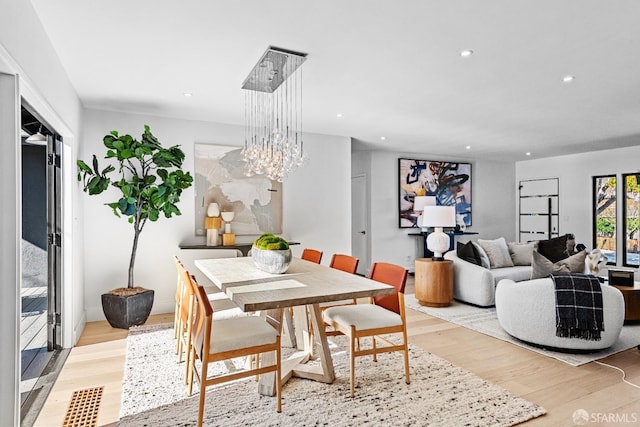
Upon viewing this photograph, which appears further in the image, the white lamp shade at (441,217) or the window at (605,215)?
the window at (605,215)

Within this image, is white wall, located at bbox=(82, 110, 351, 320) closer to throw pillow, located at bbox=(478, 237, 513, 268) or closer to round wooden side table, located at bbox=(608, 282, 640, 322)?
throw pillow, located at bbox=(478, 237, 513, 268)

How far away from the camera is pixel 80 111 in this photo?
4.00 metres

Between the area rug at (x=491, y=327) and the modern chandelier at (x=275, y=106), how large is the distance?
248 cm

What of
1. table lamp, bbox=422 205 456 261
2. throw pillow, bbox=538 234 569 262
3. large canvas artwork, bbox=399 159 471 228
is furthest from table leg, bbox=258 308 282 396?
large canvas artwork, bbox=399 159 471 228

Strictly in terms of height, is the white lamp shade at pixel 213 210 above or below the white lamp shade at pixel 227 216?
above

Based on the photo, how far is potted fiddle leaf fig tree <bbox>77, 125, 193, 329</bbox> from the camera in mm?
3854

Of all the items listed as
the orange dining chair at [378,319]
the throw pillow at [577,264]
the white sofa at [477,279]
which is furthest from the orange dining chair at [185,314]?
the throw pillow at [577,264]

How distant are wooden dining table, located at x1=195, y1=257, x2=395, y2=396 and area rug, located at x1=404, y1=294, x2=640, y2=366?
1850mm

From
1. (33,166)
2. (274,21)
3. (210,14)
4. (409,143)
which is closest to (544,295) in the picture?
(274,21)

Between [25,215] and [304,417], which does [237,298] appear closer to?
[304,417]

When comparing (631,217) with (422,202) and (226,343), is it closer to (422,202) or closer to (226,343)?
(422,202)

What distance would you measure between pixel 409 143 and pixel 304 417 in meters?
5.05

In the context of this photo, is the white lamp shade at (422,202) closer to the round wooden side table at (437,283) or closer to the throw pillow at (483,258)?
the throw pillow at (483,258)

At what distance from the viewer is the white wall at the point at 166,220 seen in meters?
4.30
